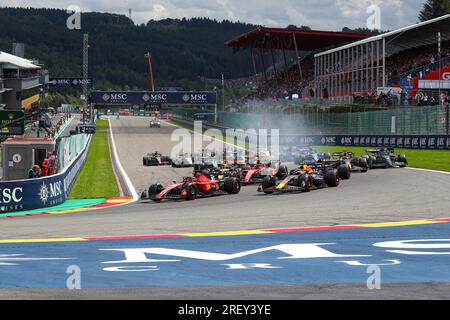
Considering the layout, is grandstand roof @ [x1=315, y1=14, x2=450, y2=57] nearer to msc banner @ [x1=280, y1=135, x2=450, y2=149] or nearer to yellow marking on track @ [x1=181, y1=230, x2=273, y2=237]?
msc banner @ [x1=280, y1=135, x2=450, y2=149]

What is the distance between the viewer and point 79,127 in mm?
55000

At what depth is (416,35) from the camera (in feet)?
207

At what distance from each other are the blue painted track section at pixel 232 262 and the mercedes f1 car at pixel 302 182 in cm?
809

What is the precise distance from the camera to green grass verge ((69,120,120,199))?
960 inches

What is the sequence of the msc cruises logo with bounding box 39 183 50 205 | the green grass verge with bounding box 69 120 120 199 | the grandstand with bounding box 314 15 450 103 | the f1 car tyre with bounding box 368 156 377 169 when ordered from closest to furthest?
the msc cruises logo with bounding box 39 183 50 205 → the green grass verge with bounding box 69 120 120 199 → the f1 car tyre with bounding box 368 156 377 169 → the grandstand with bounding box 314 15 450 103

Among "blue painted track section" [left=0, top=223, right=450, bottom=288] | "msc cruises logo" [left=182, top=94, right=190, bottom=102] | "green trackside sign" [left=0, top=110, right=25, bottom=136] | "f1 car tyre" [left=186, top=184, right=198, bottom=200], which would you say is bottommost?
"blue painted track section" [left=0, top=223, right=450, bottom=288]

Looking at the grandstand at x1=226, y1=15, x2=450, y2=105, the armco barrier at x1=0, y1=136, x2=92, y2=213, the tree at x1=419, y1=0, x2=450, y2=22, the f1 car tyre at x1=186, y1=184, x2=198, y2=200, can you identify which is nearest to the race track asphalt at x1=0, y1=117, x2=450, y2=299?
the f1 car tyre at x1=186, y1=184, x2=198, y2=200

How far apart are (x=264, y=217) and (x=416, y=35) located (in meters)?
51.9

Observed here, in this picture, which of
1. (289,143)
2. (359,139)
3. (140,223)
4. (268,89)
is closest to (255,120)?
(289,143)

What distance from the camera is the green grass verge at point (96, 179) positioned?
24375 millimetres

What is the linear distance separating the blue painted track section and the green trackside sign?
18.2m

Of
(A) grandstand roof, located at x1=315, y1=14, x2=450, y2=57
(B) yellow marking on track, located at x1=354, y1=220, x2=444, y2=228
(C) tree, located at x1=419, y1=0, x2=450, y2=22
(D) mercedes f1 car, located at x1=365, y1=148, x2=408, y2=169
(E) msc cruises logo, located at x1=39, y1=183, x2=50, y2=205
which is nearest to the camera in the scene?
(B) yellow marking on track, located at x1=354, y1=220, x2=444, y2=228

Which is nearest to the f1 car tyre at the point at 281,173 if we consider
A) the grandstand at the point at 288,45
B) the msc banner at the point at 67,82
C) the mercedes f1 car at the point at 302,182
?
the mercedes f1 car at the point at 302,182

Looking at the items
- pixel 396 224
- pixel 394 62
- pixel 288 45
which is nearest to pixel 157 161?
pixel 396 224
